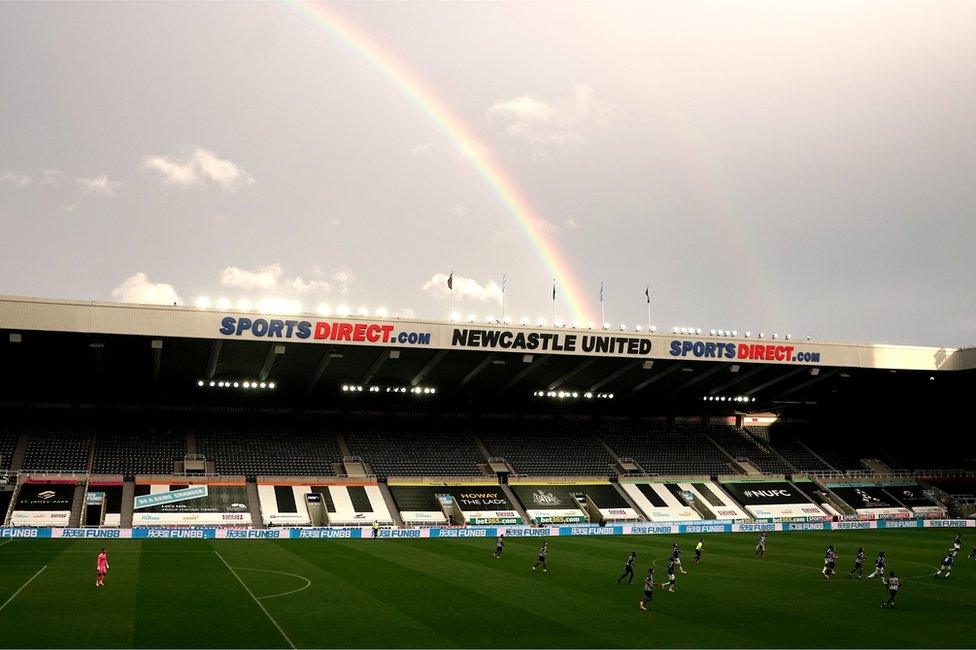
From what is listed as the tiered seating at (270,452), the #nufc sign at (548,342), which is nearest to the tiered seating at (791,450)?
the #nufc sign at (548,342)

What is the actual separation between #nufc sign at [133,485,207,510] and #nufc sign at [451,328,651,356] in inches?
891

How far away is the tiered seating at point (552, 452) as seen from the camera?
3012 inches

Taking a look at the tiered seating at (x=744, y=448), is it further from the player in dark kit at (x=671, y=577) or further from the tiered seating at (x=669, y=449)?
the player in dark kit at (x=671, y=577)

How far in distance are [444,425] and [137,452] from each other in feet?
94.9

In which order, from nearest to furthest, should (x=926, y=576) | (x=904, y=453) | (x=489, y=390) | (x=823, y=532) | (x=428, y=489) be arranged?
(x=926, y=576), (x=823, y=532), (x=428, y=489), (x=489, y=390), (x=904, y=453)

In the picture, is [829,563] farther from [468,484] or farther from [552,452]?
[552,452]

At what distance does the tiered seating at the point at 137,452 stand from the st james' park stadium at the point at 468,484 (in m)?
0.23

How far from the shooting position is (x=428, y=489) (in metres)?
69.4

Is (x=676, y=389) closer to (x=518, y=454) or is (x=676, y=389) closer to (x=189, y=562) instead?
(x=518, y=454)

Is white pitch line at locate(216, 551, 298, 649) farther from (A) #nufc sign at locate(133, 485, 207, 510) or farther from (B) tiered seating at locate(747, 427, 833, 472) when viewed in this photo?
(B) tiered seating at locate(747, 427, 833, 472)

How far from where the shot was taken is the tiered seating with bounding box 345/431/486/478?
238 feet

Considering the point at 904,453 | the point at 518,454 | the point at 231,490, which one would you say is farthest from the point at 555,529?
the point at 904,453

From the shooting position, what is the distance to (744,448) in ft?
289

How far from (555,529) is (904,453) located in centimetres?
5255
